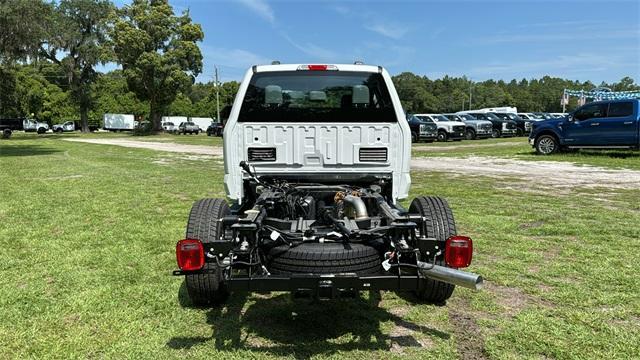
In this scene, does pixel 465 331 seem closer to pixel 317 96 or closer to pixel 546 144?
pixel 317 96

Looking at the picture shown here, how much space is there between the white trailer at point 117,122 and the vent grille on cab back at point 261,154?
77599 millimetres

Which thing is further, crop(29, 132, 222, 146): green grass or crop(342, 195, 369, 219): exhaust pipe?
crop(29, 132, 222, 146): green grass

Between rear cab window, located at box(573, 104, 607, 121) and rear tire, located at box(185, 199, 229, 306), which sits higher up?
rear cab window, located at box(573, 104, 607, 121)

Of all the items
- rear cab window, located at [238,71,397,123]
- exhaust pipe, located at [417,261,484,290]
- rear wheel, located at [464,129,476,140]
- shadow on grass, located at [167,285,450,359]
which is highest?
rear cab window, located at [238,71,397,123]

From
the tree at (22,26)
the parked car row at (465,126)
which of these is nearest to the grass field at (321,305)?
the tree at (22,26)

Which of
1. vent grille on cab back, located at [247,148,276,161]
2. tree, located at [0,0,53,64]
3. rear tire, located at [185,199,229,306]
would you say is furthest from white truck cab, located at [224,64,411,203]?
tree, located at [0,0,53,64]

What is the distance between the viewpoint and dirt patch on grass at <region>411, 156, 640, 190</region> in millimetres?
11469

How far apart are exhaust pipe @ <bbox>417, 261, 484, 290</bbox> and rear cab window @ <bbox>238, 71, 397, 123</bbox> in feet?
6.88

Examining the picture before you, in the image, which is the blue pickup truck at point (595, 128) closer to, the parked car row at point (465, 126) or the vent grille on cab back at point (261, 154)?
the parked car row at point (465, 126)

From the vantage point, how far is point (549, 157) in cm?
1823

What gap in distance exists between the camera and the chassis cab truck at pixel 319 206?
3.42 m

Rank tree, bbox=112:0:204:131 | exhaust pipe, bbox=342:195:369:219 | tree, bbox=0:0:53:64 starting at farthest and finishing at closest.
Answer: tree, bbox=112:0:204:131 → tree, bbox=0:0:53:64 → exhaust pipe, bbox=342:195:369:219

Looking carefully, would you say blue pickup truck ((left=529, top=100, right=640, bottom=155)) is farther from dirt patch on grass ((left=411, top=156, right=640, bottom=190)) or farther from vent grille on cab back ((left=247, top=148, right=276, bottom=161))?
vent grille on cab back ((left=247, top=148, right=276, bottom=161))

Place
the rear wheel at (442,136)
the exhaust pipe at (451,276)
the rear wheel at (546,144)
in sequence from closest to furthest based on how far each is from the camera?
the exhaust pipe at (451,276) → the rear wheel at (546,144) → the rear wheel at (442,136)
